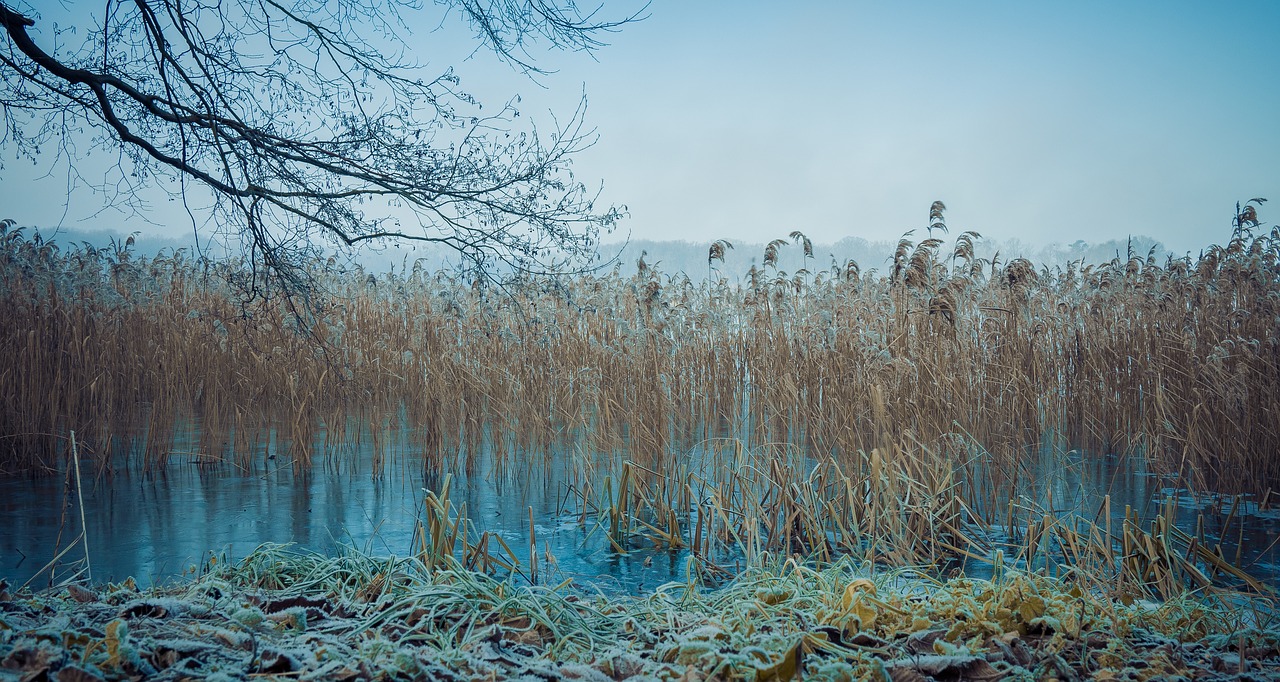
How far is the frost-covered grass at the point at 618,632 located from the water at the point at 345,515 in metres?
0.92

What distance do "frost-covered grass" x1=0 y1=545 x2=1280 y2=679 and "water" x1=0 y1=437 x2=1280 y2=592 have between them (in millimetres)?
924

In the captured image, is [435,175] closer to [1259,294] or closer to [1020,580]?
[1020,580]

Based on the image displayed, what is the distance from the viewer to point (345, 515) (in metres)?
5.11

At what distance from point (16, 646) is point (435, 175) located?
3381mm

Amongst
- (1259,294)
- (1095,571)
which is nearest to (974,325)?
(1259,294)

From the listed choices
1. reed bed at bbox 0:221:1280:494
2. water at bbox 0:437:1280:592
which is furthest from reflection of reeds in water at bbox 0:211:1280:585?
water at bbox 0:437:1280:592

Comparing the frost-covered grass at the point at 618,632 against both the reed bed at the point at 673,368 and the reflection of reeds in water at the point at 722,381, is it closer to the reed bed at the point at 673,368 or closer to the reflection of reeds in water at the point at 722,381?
the reflection of reeds in water at the point at 722,381

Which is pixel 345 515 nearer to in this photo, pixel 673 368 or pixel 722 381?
pixel 673 368

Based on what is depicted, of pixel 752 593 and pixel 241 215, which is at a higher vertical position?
pixel 241 215

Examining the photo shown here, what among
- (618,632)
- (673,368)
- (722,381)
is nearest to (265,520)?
(618,632)

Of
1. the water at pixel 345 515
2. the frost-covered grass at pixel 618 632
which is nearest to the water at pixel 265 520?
the water at pixel 345 515

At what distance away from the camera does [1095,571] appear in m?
3.43

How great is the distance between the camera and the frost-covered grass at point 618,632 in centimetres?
203

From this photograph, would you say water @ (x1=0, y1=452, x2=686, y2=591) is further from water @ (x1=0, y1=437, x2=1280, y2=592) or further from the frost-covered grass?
the frost-covered grass
